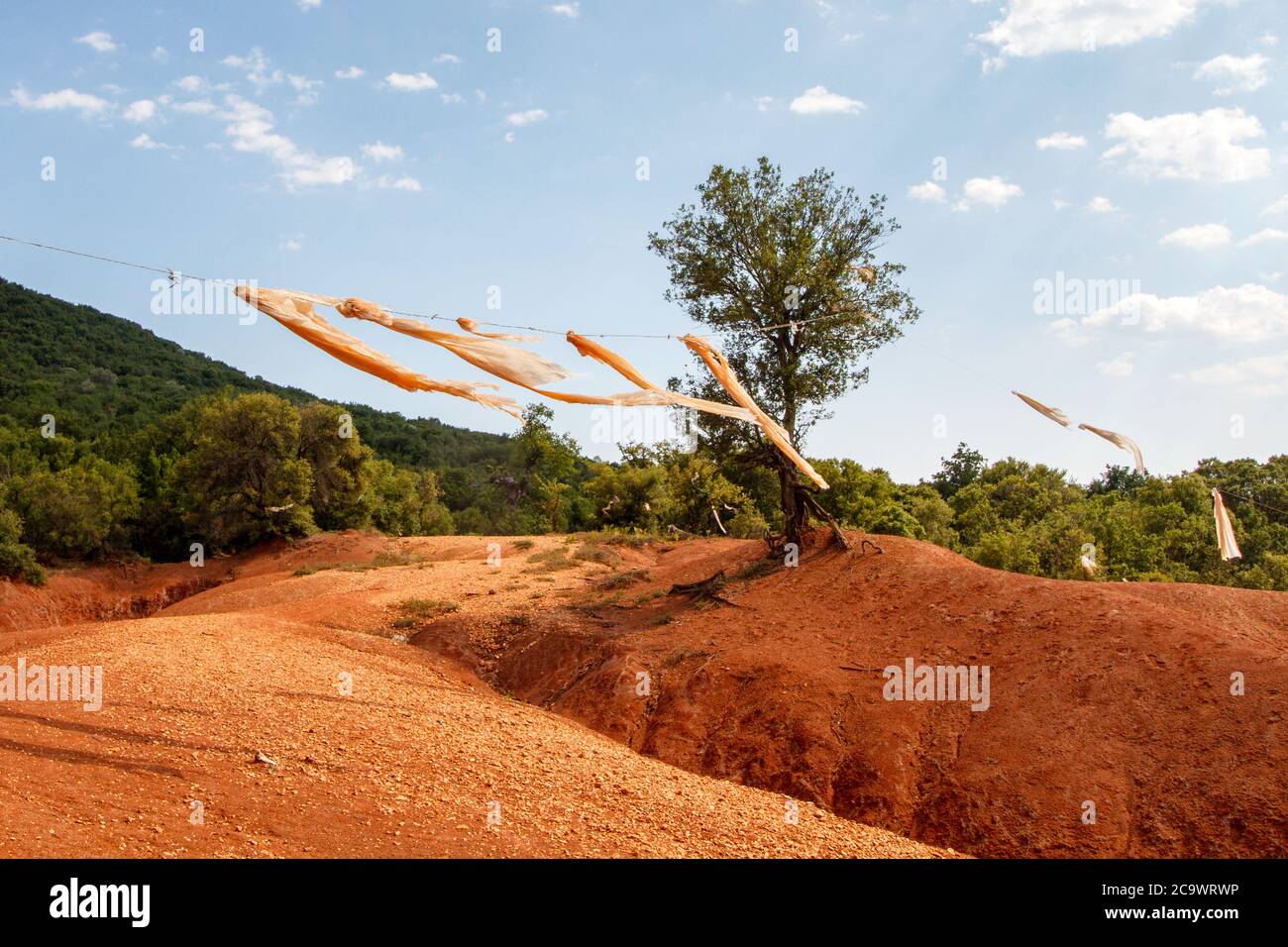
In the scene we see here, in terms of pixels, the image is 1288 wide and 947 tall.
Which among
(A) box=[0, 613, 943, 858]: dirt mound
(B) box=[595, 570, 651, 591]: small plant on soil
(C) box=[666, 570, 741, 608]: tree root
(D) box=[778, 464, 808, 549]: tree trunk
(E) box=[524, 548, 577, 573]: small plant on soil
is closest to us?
(A) box=[0, 613, 943, 858]: dirt mound

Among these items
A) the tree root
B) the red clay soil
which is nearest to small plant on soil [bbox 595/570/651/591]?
the tree root

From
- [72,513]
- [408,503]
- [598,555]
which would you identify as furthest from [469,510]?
[598,555]

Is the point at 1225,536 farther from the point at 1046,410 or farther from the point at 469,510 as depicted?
the point at 469,510

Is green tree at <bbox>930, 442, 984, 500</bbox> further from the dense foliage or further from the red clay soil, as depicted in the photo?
the red clay soil

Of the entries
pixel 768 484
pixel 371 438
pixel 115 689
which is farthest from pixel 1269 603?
pixel 371 438

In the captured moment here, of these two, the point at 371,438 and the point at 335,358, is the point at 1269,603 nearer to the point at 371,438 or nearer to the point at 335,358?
the point at 335,358

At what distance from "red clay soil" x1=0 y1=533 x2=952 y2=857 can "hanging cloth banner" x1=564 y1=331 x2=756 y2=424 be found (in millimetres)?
3304

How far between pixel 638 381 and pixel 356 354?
8.02ft

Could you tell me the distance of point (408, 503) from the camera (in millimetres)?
37875

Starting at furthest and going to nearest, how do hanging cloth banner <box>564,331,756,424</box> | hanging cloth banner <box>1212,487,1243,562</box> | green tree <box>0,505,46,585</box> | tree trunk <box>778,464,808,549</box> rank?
green tree <box>0,505,46,585</box> < tree trunk <box>778,464,808,549</box> < hanging cloth banner <box>1212,487,1243,562</box> < hanging cloth banner <box>564,331,756,424</box>

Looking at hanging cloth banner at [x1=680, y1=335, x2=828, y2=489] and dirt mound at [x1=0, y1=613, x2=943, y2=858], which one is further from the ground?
hanging cloth banner at [x1=680, y1=335, x2=828, y2=489]

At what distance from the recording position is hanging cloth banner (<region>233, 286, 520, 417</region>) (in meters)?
7.20

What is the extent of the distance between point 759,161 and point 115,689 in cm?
1286

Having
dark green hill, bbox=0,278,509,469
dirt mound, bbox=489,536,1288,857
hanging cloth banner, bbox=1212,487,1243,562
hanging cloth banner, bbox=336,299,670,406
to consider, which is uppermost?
dark green hill, bbox=0,278,509,469
